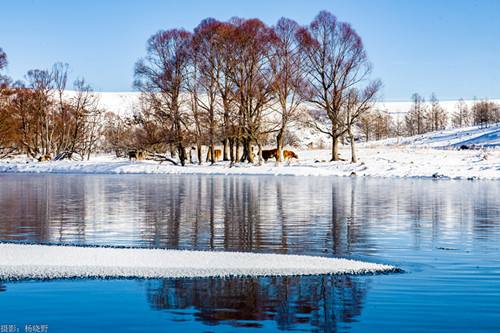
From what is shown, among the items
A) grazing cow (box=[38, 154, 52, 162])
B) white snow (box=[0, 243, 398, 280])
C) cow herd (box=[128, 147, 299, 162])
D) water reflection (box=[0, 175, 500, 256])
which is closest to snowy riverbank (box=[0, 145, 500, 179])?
cow herd (box=[128, 147, 299, 162])

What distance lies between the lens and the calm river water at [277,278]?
8.33 m

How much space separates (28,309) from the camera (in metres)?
8.75

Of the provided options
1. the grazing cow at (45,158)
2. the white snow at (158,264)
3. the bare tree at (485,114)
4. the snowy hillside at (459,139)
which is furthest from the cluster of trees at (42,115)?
the bare tree at (485,114)

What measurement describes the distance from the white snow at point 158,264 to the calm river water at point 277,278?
354 millimetres

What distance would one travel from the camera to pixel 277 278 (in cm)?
1077

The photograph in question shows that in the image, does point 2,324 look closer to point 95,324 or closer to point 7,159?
point 95,324

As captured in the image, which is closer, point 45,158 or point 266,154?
point 266,154

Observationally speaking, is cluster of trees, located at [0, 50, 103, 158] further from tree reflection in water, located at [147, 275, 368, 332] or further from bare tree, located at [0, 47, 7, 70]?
tree reflection in water, located at [147, 275, 368, 332]

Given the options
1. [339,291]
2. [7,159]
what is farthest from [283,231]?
[7,159]

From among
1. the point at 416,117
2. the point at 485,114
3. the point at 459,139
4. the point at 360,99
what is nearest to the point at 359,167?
the point at 360,99

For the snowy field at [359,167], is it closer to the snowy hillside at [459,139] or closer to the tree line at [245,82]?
the tree line at [245,82]

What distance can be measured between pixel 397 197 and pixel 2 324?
76.1ft

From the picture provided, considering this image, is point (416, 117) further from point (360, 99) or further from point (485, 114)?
point (360, 99)

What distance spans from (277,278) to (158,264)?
220cm
